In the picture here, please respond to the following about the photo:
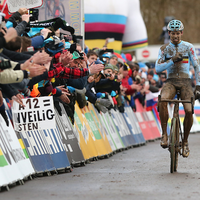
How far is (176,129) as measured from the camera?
945 cm

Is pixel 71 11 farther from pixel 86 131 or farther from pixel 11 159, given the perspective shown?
pixel 11 159

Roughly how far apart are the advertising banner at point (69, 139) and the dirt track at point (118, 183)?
24cm

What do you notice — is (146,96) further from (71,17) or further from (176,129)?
(176,129)

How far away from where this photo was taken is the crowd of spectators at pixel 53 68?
25.2 ft

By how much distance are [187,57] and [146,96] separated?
950 cm

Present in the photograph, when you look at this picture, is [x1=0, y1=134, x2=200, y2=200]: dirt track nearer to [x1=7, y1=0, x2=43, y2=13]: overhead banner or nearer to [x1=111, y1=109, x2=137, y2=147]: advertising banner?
[x1=7, y1=0, x2=43, y2=13]: overhead banner

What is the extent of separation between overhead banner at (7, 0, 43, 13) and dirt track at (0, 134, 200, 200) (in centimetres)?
334

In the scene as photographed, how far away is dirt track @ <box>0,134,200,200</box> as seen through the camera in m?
7.12

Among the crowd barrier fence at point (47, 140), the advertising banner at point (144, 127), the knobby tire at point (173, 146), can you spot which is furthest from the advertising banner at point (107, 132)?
the advertising banner at point (144, 127)

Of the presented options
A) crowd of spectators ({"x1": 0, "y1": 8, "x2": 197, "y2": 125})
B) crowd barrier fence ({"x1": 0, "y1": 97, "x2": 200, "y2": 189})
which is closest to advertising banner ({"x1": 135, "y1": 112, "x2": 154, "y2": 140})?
crowd of spectators ({"x1": 0, "y1": 8, "x2": 197, "y2": 125})

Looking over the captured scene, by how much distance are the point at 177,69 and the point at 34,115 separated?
2744mm

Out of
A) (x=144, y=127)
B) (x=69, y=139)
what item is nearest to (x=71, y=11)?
(x=69, y=139)

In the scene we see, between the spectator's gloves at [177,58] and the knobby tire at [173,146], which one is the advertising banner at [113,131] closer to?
the spectator's gloves at [177,58]

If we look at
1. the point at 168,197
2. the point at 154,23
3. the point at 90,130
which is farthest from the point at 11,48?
the point at 154,23
